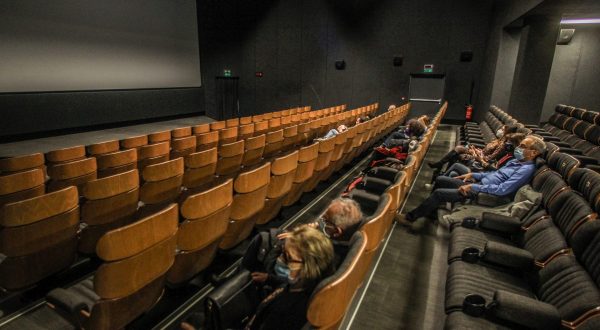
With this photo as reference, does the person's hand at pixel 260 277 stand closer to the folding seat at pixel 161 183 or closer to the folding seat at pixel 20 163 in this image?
the folding seat at pixel 161 183

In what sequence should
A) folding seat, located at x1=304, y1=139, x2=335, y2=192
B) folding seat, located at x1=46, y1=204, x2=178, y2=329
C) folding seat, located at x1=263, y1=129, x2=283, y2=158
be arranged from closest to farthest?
folding seat, located at x1=46, y1=204, x2=178, y2=329
folding seat, located at x1=304, y1=139, x2=335, y2=192
folding seat, located at x1=263, y1=129, x2=283, y2=158

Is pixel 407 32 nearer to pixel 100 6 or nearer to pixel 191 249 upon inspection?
pixel 100 6

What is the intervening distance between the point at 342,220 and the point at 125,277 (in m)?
1.10

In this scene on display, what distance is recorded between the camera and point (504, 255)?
1934mm

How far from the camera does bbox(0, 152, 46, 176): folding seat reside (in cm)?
291

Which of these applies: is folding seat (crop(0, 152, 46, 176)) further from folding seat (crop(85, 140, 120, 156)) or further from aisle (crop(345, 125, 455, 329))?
aisle (crop(345, 125, 455, 329))

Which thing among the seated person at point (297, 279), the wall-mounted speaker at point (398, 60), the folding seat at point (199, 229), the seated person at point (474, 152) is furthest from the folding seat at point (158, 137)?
the wall-mounted speaker at point (398, 60)

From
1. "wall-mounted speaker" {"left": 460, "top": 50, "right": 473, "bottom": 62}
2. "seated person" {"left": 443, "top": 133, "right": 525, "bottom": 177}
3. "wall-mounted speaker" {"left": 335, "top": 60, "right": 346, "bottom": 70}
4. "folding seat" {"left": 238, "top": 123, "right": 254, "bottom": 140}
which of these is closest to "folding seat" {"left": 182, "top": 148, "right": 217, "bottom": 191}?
"folding seat" {"left": 238, "top": 123, "right": 254, "bottom": 140}

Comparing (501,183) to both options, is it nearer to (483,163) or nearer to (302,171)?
(483,163)

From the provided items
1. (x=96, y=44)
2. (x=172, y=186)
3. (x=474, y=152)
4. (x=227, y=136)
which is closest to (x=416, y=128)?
(x=474, y=152)

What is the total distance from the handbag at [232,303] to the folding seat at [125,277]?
1.33 ft

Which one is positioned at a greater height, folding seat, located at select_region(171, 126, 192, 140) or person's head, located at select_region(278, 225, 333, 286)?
person's head, located at select_region(278, 225, 333, 286)

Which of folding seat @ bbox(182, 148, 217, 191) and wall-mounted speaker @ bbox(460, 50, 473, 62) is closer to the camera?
folding seat @ bbox(182, 148, 217, 191)

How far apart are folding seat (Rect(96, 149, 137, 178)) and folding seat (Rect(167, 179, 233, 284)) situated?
66.8 inches
